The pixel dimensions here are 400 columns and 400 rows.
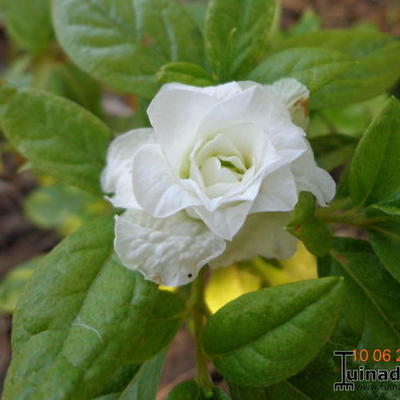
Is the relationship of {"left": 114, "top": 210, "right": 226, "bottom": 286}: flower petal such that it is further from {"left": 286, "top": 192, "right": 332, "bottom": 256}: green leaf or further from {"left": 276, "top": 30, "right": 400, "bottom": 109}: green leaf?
{"left": 276, "top": 30, "right": 400, "bottom": 109}: green leaf

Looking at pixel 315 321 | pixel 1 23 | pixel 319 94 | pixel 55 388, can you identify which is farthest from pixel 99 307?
pixel 1 23

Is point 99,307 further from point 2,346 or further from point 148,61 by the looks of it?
point 2,346

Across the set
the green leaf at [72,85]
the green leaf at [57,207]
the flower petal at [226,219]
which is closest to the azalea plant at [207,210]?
the flower petal at [226,219]

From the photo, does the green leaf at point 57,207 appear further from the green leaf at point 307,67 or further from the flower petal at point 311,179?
the flower petal at point 311,179

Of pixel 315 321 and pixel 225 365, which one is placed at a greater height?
pixel 315 321

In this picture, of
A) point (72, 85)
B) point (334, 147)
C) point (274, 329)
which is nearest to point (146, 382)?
point (274, 329)

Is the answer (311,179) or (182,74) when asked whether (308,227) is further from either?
(182,74)
